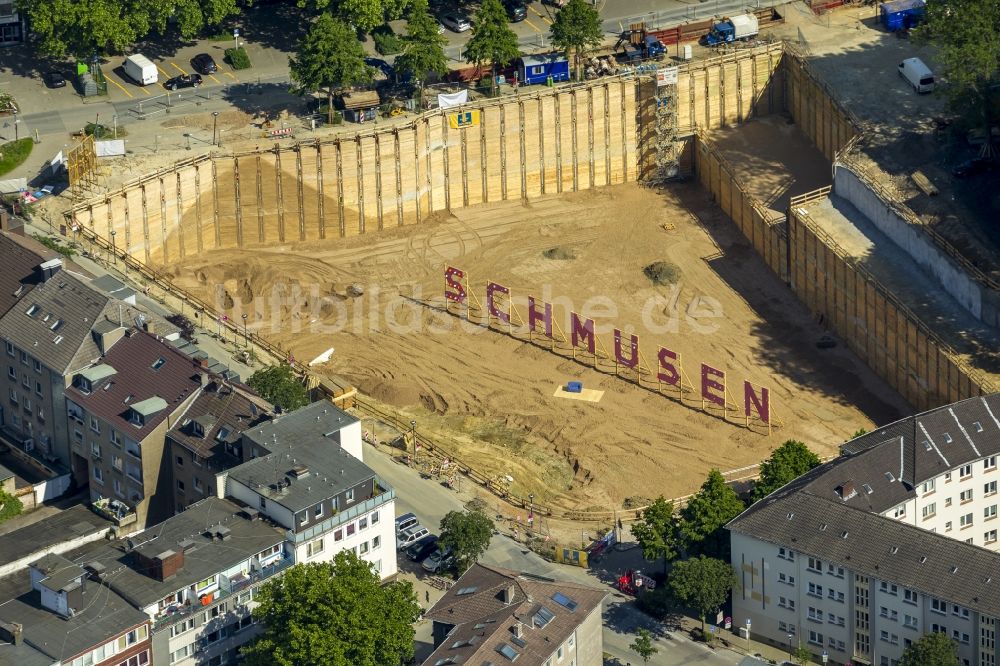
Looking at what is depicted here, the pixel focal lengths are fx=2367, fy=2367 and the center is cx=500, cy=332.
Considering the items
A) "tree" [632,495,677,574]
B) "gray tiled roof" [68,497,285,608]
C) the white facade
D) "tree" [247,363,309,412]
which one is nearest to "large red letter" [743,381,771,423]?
"tree" [632,495,677,574]

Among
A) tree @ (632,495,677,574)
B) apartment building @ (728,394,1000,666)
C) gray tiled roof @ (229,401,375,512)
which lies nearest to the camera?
apartment building @ (728,394,1000,666)

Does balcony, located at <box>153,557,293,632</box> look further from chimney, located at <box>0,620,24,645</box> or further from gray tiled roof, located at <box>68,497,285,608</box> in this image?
chimney, located at <box>0,620,24,645</box>

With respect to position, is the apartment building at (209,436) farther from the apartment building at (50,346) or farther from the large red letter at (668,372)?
the large red letter at (668,372)

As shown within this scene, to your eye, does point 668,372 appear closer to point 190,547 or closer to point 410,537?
point 410,537

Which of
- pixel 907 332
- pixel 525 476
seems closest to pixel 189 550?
pixel 525 476

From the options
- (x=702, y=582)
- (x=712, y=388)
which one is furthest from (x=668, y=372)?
(x=702, y=582)

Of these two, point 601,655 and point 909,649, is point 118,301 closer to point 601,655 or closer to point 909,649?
point 601,655
